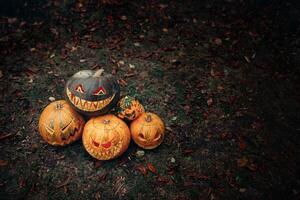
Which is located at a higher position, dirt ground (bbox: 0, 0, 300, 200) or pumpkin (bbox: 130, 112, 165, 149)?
pumpkin (bbox: 130, 112, 165, 149)

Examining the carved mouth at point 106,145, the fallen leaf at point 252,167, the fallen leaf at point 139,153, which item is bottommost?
the fallen leaf at point 139,153

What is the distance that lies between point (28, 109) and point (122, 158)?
6.52 feet

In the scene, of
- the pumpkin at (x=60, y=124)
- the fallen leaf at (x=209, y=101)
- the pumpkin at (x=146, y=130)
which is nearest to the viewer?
the pumpkin at (x=60, y=124)

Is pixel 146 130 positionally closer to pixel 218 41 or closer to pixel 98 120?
pixel 98 120

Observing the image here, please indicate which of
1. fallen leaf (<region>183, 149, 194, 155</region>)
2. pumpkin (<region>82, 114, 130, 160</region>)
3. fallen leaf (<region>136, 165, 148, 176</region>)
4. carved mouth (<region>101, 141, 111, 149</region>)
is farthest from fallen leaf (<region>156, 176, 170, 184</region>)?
carved mouth (<region>101, 141, 111, 149</region>)

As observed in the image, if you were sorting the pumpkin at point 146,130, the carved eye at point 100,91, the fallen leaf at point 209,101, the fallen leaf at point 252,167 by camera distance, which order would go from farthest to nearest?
the fallen leaf at point 209,101 < the fallen leaf at point 252,167 < the pumpkin at point 146,130 < the carved eye at point 100,91

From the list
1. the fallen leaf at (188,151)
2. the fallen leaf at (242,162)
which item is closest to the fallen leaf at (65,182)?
the fallen leaf at (188,151)

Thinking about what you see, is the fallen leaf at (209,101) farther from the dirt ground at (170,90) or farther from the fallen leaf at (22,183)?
the fallen leaf at (22,183)

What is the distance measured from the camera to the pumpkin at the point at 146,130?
4.05 meters

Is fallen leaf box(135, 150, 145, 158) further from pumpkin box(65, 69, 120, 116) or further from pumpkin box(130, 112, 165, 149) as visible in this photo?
pumpkin box(65, 69, 120, 116)

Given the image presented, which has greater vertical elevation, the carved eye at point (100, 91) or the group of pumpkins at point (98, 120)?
the carved eye at point (100, 91)

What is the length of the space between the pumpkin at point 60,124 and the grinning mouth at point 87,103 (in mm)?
203

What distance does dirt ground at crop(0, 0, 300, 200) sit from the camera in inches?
160

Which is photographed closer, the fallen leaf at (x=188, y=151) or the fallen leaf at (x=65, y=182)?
the fallen leaf at (x=65, y=182)
